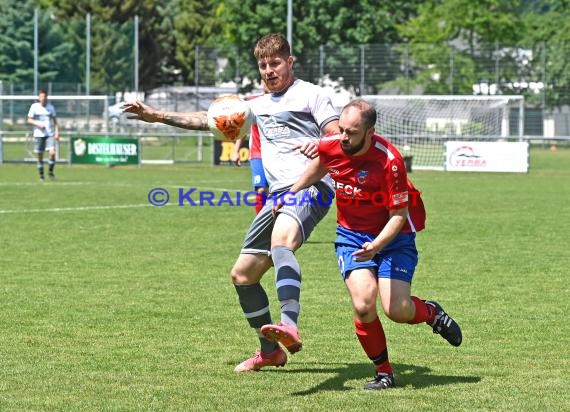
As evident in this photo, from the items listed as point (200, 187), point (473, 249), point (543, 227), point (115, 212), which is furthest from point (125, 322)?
point (200, 187)

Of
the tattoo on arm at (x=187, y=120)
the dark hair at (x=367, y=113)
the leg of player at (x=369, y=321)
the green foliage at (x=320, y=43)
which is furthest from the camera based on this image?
the green foliage at (x=320, y=43)

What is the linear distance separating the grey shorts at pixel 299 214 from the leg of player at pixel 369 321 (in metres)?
0.55

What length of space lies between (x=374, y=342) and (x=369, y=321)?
0.14 m

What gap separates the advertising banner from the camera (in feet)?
125

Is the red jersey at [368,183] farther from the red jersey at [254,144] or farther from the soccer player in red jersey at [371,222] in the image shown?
the red jersey at [254,144]

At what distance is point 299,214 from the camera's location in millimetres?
7477

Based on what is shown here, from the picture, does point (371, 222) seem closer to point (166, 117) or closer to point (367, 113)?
point (367, 113)

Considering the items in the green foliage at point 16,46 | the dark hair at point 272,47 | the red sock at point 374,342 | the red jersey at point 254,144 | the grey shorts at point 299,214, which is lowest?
the red sock at point 374,342

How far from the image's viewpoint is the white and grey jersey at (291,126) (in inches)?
302

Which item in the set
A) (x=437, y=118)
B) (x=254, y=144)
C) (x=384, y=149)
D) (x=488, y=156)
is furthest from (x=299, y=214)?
(x=437, y=118)

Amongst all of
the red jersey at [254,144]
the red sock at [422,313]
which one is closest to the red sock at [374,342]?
the red sock at [422,313]

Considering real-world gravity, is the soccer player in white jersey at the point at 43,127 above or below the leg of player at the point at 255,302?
above

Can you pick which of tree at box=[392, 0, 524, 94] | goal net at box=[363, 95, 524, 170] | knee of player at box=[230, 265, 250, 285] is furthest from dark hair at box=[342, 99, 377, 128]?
tree at box=[392, 0, 524, 94]

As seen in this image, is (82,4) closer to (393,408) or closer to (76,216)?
(76,216)
